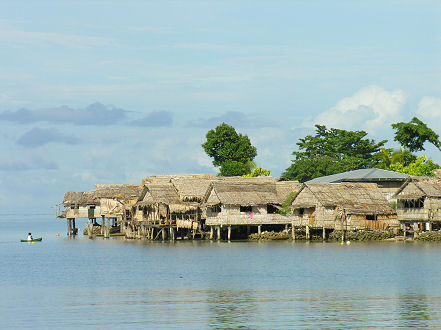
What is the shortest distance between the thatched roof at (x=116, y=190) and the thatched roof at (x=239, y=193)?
13573mm

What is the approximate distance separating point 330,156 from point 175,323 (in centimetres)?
8021

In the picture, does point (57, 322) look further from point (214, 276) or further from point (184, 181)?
point (184, 181)

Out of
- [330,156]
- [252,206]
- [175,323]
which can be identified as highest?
[330,156]

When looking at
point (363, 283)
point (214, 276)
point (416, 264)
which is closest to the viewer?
point (363, 283)

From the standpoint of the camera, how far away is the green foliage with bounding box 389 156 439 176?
7838cm

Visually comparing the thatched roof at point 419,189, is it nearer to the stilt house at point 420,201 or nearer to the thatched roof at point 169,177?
the stilt house at point 420,201

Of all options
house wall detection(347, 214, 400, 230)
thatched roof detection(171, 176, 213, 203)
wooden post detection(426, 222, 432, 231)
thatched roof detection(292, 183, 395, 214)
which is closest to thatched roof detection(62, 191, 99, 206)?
thatched roof detection(171, 176, 213, 203)

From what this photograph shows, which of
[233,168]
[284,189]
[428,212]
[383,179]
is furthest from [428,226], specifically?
[233,168]

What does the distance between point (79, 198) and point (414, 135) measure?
34995 millimetres

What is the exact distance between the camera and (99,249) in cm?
6375

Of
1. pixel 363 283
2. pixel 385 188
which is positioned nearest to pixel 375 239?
pixel 385 188

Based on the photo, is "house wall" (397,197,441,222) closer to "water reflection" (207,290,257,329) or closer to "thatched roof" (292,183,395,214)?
"thatched roof" (292,183,395,214)

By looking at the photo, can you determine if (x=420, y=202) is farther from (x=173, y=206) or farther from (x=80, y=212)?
(x=80, y=212)

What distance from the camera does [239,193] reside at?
65688mm
